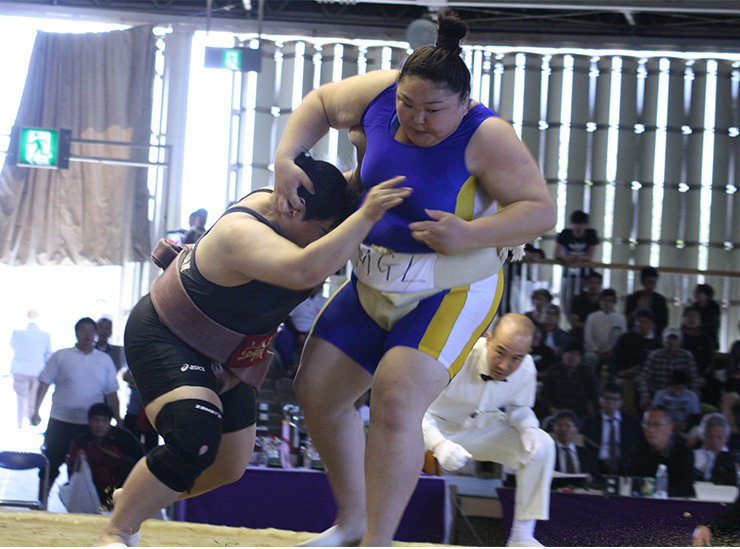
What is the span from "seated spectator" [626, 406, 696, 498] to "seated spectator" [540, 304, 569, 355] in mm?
1444

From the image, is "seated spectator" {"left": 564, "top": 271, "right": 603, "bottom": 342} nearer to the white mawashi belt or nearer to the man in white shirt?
the man in white shirt

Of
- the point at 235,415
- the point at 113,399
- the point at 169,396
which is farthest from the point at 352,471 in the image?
the point at 113,399

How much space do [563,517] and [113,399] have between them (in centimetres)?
317

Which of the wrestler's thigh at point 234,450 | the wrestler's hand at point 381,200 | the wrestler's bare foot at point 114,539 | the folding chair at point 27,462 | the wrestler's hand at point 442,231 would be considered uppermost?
the wrestler's hand at point 381,200

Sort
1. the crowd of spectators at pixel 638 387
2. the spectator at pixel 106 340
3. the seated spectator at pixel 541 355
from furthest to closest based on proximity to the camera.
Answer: the spectator at pixel 106 340
the seated spectator at pixel 541 355
the crowd of spectators at pixel 638 387

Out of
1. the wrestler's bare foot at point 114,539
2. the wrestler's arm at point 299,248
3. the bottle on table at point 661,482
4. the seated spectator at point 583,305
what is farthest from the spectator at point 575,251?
the wrestler's bare foot at point 114,539

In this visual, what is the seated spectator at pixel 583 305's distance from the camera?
6.02 metres

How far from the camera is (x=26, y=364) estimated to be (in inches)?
304

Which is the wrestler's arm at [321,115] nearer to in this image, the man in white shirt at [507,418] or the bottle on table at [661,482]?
the man in white shirt at [507,418]

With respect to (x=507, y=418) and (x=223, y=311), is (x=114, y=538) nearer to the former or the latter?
(x=223, y=311)

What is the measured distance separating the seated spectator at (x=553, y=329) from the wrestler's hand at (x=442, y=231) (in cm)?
430

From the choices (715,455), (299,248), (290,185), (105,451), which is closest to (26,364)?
(105,451)

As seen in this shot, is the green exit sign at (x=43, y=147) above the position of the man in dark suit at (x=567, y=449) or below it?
above

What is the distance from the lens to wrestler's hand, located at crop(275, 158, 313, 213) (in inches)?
68.2
